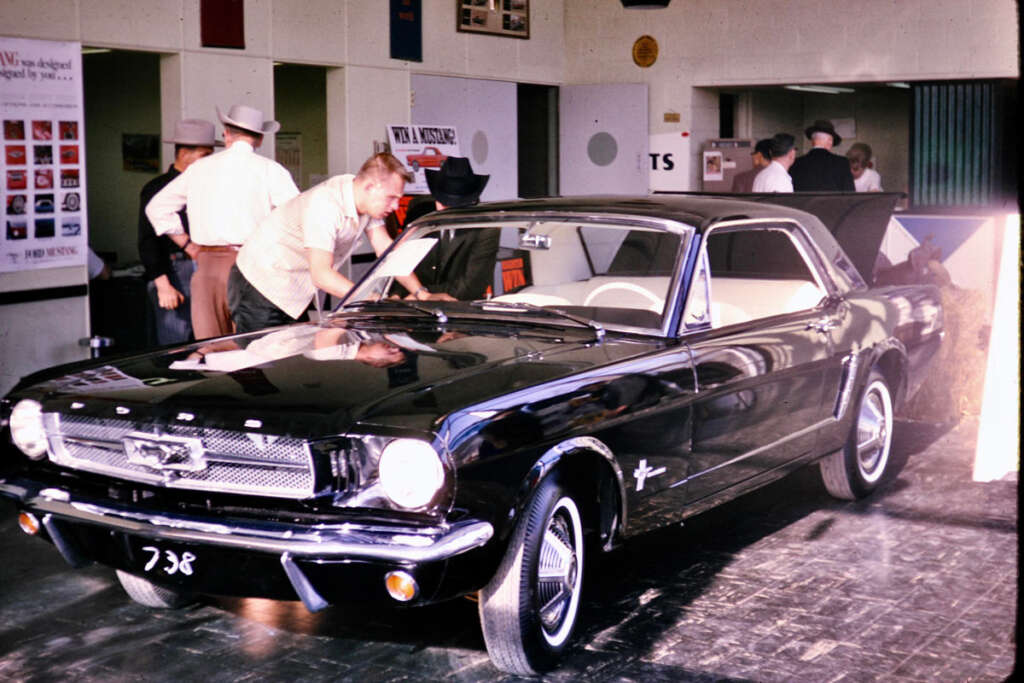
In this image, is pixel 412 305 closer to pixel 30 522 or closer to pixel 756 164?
pixel 30 522

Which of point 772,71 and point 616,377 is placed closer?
point 616,377

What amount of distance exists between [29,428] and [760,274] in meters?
3.33

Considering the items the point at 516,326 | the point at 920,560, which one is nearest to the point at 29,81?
the point at 516,326

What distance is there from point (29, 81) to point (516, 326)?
4814mm

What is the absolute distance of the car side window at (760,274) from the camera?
5766mm

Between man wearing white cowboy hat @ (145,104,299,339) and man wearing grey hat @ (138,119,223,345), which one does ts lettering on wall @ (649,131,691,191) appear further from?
man wearing white cowboy hat @ (145,104,299,339)

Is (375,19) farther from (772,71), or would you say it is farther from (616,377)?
(616,377)

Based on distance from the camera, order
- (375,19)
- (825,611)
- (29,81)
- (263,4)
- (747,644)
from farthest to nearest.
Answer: (375,19) < (263,4) < (29,81) < (825,611) < (747,644)

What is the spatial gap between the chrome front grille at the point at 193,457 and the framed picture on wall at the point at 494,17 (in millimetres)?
9142

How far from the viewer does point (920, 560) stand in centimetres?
541

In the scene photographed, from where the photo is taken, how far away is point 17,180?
8.42m

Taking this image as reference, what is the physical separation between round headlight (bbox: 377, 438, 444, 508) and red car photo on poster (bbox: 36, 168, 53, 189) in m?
5.61

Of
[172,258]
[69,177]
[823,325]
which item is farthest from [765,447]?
[69,177]

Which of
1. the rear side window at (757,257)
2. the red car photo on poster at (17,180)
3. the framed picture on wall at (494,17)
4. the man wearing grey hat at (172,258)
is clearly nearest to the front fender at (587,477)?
the rear side window at (757,257)
